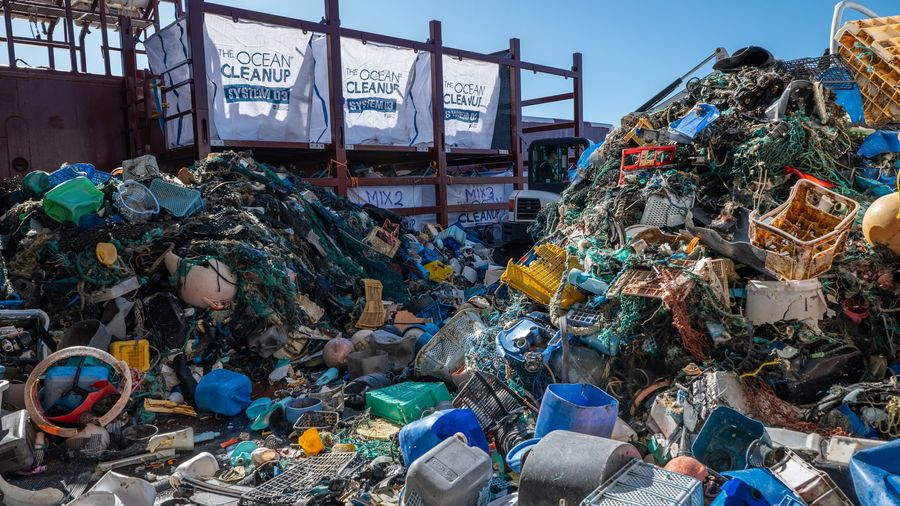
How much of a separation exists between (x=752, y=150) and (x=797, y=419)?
2595 mm

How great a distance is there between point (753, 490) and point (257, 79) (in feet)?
29.8

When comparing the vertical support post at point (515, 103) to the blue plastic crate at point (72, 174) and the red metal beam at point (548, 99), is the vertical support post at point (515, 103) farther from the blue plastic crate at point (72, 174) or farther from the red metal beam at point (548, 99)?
the blue plastic crate at point (72, 174)

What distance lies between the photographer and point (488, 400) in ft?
14.4

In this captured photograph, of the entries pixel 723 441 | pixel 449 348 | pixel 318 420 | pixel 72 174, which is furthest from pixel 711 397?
pixel 72 174

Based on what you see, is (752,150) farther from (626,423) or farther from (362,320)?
(362,320)

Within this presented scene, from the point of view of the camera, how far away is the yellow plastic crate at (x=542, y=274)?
5.46m

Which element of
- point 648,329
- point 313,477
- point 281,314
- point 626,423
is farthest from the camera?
point 281,314

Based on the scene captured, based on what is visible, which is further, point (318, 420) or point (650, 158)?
point (650, 158)

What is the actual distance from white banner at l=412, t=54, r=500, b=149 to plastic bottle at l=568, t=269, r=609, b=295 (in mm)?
7675

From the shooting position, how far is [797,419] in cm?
401

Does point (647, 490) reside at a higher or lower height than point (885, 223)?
lower

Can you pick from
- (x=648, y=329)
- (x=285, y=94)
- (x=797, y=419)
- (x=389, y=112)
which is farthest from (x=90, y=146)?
(x=797, y=419)

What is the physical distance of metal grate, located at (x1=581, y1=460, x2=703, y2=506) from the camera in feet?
8.54

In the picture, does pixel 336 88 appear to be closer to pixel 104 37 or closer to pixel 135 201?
pixel 104 37
